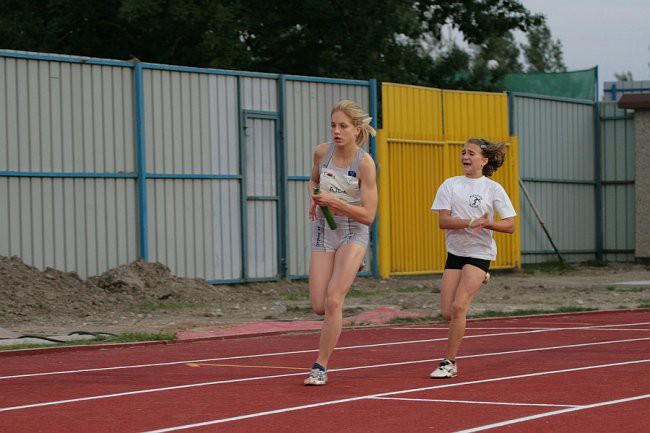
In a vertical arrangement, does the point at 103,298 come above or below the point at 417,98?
below

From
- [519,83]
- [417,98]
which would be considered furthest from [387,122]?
[519,83]

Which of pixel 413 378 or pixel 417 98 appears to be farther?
pixel 417 98

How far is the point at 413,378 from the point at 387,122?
15.7m

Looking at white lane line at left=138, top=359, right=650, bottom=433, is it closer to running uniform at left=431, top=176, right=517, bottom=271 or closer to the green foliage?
running uniform at left=431, top=176, right=517, bottom=271

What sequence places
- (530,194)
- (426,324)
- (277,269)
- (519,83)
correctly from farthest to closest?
1. (519,83)
2. (530,194)
3. (277,269)
4. (426,324)

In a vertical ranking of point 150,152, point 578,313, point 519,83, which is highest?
point 519,83

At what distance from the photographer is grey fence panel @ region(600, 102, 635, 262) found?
110ft

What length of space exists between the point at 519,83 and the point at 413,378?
116ft

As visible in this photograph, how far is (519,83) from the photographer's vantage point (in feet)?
Answer: 148

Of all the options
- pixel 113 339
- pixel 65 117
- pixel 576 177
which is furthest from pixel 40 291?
pixel 576 177

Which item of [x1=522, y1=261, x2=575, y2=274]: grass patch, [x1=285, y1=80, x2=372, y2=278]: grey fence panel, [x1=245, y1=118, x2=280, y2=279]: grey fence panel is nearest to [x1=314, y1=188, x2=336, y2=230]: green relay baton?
[x1=245, y1=118, x2=280, y2=279]: grey fence panel

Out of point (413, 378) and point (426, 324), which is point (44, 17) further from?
point (413, 378)

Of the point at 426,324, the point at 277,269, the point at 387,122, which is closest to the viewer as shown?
the point at 426,324

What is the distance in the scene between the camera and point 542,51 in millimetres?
115875
